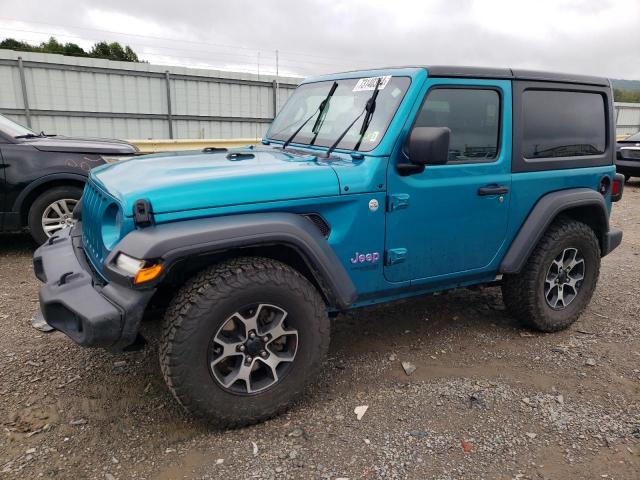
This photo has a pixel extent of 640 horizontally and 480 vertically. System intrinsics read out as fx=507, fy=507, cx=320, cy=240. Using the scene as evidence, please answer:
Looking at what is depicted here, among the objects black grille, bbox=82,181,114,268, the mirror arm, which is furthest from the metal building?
black grille, bbox=82,181,114,268

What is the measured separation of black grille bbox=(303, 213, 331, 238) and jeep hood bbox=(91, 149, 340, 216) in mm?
129

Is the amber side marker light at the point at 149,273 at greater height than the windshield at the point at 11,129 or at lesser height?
lesser

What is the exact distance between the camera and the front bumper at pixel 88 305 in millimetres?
2330

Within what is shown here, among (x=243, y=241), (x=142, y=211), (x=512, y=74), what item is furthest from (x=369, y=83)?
(x=142, y=211)

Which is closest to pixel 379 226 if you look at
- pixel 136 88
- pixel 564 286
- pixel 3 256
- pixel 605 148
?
pixel 564 286

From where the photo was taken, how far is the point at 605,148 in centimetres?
406

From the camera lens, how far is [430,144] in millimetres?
2801

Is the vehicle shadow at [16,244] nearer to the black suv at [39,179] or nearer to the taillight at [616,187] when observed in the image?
the black suv at [39,179]

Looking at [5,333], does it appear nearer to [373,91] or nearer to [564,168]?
[373,91]

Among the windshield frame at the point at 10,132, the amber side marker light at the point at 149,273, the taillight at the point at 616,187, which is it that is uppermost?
the windshield frame at the point at 10,132

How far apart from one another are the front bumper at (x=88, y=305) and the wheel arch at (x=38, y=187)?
2.88 m

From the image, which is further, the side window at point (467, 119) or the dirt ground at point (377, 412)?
the side window at point (467, 119)

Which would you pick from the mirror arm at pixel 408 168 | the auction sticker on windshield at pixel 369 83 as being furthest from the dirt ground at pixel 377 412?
the auction sticker on windshield at pixel 369 83

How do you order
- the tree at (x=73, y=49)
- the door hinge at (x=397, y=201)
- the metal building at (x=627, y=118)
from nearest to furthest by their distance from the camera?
the door hinge at (x=397, y=201), the metal building at (x=627, y=118), the tree at (x=73, y=49)
